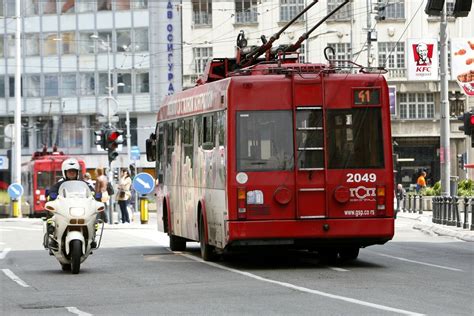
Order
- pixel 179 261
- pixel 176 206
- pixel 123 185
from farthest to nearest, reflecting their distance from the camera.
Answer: pixel 123 185, pixel 176 206, pixel 179 261

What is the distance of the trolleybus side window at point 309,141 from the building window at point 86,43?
2589 inches

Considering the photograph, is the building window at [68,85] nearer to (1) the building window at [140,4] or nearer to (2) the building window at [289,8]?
(1) the building window at [140,4]

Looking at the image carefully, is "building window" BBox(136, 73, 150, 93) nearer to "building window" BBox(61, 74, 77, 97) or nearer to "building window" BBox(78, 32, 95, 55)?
"building window" BBox(78, 32, 95, 55)

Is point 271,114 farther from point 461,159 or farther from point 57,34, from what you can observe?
point 57,34

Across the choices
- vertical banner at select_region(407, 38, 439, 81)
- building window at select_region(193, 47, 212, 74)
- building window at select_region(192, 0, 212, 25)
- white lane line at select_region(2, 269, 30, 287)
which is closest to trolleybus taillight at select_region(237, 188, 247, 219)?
white lane line at select_region(2, 269, 30, 287)

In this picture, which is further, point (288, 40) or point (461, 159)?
point (288, 40)

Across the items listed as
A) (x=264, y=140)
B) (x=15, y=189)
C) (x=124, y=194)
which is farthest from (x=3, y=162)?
(x=264, y=140)

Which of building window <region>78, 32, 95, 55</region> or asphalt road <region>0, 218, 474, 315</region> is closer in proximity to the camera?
asphalt road <region>0, 218, 474, 315</region>

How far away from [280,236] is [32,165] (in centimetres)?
4647

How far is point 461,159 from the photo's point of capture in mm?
65938

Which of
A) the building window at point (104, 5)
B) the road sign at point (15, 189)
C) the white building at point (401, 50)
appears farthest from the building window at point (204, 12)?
the road sign at point (15, 189)

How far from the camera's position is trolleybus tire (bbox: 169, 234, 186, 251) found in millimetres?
25575

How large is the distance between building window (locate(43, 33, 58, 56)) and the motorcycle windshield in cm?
6631

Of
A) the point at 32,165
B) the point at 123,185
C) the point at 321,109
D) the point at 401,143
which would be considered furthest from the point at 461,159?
the point at 321,109
